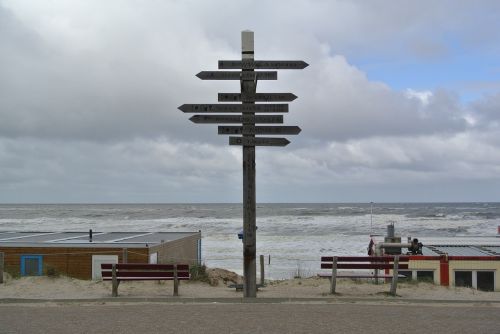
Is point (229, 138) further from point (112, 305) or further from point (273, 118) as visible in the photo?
point (112, 305)

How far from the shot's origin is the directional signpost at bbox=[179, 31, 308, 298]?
11648 mm

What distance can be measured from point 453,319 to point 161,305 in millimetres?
5020

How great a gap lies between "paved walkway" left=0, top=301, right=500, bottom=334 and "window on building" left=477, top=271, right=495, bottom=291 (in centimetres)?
1094

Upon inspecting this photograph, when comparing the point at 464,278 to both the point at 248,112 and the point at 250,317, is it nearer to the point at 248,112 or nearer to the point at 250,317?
the point at 248,112

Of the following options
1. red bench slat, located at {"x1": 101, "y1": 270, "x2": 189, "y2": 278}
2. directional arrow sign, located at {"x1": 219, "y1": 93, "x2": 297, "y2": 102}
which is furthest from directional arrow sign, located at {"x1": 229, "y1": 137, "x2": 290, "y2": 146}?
red bench slat, located at {"x1": 101, "y1": 270, "x2": 189, "y2": 278}

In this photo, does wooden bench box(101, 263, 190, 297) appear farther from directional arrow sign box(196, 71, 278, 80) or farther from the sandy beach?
directional arrow sign box(196, 71, 278, 80)

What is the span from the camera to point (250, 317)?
29.7ft

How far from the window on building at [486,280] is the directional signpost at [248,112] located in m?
12.6

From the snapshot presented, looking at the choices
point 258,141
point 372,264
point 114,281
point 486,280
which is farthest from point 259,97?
point 486,280

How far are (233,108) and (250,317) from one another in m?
4.51

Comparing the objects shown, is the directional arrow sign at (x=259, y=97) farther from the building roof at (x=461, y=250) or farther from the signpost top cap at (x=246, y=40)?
the building roof at (x=461, y=250)

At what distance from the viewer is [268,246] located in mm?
46250

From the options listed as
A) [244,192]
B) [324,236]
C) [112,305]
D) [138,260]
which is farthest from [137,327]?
[324,236]

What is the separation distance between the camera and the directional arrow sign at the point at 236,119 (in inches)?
460
